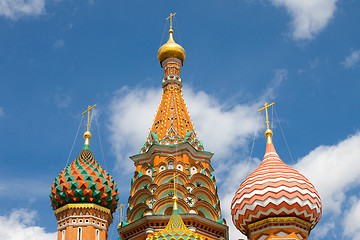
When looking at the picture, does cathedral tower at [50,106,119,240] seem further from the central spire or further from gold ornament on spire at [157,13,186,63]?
gold ornament on spire at [157,13,186,63]

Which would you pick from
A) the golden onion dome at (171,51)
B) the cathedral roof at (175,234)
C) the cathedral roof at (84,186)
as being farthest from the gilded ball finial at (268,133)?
the golden onion dome at (171,51)

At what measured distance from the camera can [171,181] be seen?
23.9 meters

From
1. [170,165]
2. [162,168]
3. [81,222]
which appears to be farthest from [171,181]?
[81,222]

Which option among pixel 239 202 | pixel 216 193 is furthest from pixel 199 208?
pixel 239 202

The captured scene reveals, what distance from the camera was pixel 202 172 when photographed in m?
25.1

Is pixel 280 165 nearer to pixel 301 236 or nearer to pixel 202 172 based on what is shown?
pixel 301 236

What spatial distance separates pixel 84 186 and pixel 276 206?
6669mm

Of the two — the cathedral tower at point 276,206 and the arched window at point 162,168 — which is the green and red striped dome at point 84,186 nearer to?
the arched window at point 162,168

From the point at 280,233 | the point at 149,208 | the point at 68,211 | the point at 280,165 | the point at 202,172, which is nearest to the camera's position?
the point at 280,233

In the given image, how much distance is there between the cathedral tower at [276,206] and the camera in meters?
18.6

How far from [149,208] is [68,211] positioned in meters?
3.29

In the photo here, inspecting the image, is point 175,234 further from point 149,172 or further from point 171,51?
point 171,51

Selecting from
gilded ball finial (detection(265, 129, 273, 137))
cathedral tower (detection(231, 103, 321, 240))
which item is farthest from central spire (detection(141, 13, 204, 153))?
cathedral tower (detection(231, 103, 321, 240))

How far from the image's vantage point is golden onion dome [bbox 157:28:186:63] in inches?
1150
